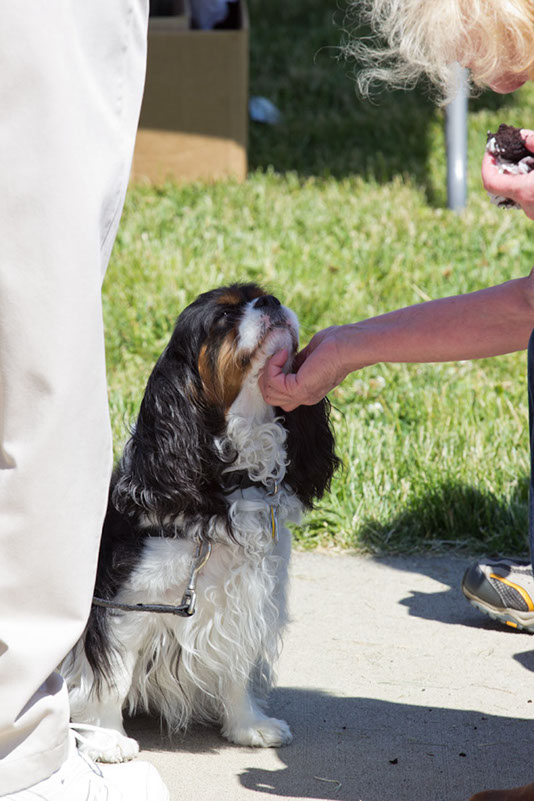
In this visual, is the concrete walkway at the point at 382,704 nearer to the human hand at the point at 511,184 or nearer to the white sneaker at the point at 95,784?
the white sneaker at the point at 95,784

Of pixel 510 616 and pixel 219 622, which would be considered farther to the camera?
pixel 510 616

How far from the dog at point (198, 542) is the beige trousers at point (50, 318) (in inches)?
23.8

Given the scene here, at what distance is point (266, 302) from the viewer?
2.51 meters

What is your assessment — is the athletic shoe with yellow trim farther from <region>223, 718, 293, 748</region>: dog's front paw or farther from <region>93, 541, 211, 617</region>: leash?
<region>93, 541, 211, 617</region>: leash

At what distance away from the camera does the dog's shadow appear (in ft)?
7.31

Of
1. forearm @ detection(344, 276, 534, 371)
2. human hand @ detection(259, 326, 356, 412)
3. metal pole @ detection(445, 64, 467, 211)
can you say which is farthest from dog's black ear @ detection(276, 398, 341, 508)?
metal pole @ detection(445, 64, 467, 211)

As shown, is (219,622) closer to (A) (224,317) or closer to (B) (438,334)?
(A) (224,317)

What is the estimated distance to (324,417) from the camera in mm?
2639

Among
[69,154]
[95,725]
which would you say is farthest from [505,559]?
[69,154]

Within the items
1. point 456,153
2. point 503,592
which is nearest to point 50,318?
point 503,592

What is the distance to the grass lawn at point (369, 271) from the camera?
3535 millimetres

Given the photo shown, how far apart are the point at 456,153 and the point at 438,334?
4.61m

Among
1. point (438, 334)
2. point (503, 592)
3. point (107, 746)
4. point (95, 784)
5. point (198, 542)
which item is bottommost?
point (107, 746)

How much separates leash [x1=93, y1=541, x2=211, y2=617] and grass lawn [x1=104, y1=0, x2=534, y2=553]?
1170mm
